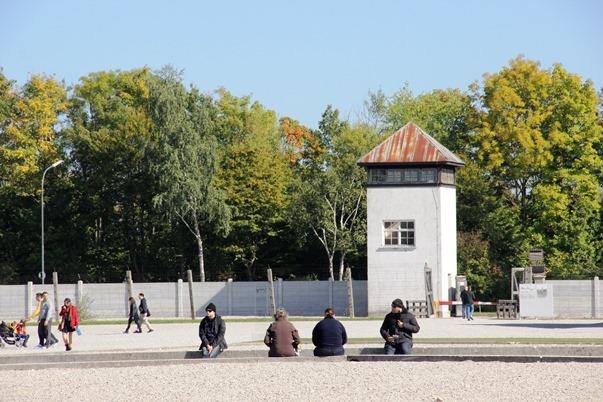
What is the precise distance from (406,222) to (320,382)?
3589 centimetres

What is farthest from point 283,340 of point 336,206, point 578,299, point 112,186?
point 112,186

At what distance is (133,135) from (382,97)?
23.3 m

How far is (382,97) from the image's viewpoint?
336ft

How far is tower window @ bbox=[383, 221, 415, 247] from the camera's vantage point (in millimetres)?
61062

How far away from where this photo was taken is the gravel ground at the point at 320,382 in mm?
23531

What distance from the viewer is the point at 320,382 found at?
84.2 ft

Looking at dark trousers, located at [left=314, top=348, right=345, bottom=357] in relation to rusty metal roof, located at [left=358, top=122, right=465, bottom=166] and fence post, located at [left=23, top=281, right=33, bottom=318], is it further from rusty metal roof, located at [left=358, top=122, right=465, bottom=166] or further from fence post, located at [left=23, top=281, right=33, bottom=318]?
fence post, located at [left=23, top=281, right=33, bottom=318]

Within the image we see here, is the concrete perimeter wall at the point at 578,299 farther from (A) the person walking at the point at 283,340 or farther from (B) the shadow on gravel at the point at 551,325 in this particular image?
(A) the person walking at the point at 283,340

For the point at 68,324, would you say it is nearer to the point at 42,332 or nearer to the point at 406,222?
the point at 42,332

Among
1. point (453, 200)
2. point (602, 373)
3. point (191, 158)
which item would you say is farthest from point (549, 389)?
point (191, 158)

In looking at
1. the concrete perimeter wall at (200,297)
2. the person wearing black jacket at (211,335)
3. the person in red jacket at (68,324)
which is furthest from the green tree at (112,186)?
the person wearing black jacket at (211,335)

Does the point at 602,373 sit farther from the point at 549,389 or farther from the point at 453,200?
the point at 453,200

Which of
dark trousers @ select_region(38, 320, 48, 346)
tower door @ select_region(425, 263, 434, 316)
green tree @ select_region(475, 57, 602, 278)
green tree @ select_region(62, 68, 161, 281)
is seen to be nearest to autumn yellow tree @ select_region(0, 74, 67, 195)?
green tree @ select_region(62, 68, 161, 281)

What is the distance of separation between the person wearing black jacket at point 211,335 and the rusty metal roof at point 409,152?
98.1 ft
